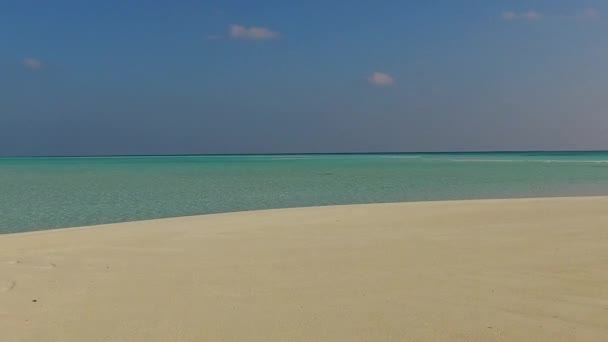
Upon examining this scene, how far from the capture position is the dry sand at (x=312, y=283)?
3.72 metres

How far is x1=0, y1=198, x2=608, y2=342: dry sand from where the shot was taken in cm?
372

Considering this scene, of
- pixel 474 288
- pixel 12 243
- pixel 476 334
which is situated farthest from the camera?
pixel 12 243

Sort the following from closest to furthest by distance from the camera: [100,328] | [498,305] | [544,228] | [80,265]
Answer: [100,328], [498,305], [80,265], [544,228]

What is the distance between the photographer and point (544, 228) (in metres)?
8.57

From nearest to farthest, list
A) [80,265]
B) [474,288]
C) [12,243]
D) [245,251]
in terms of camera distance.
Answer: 1. [474,288]
2. [80,265]
3. [245,251]
4. [12,243]

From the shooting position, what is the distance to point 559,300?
430 centimetres

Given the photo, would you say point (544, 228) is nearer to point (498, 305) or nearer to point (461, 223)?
point (461, 223)

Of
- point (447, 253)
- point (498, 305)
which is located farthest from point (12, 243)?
point (498, 305)

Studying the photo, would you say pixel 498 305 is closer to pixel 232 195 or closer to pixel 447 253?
pixel 447 253

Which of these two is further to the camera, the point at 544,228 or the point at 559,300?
the point at 544,228

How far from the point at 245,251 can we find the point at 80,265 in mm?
2068

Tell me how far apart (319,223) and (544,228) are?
13.1ft

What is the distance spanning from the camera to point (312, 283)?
505cm

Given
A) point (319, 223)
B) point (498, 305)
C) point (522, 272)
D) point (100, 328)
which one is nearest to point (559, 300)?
point (498, 305)
